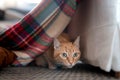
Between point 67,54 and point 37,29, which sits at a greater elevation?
point 37,29

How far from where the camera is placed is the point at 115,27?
0.92 metres

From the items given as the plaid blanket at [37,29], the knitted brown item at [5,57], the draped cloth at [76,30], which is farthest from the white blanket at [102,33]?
the knitted brown item at [5,57]

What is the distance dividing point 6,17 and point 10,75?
0.72 m

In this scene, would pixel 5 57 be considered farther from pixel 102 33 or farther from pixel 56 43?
pixel 102 33

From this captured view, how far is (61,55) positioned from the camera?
113 cm

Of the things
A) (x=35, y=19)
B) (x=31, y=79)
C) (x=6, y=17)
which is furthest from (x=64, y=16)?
(x=6, y=17)

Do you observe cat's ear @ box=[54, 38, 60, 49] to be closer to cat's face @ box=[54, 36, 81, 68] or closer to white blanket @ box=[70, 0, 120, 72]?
cat's face @ box=[54, 36, 81, 68]

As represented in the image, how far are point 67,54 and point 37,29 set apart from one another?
20 cm

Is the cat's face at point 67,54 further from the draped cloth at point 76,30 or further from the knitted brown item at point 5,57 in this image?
the knitted brown item at point 5,57

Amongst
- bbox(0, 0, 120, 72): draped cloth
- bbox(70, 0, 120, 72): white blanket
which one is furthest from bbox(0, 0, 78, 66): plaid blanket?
bbox(70, 0, 120, 72): white blanket

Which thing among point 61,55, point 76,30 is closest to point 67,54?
point 61,55

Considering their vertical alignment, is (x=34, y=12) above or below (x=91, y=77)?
above

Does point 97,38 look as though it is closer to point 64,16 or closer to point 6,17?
point 64,16

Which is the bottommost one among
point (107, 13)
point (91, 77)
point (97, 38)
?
point (91, 77)
